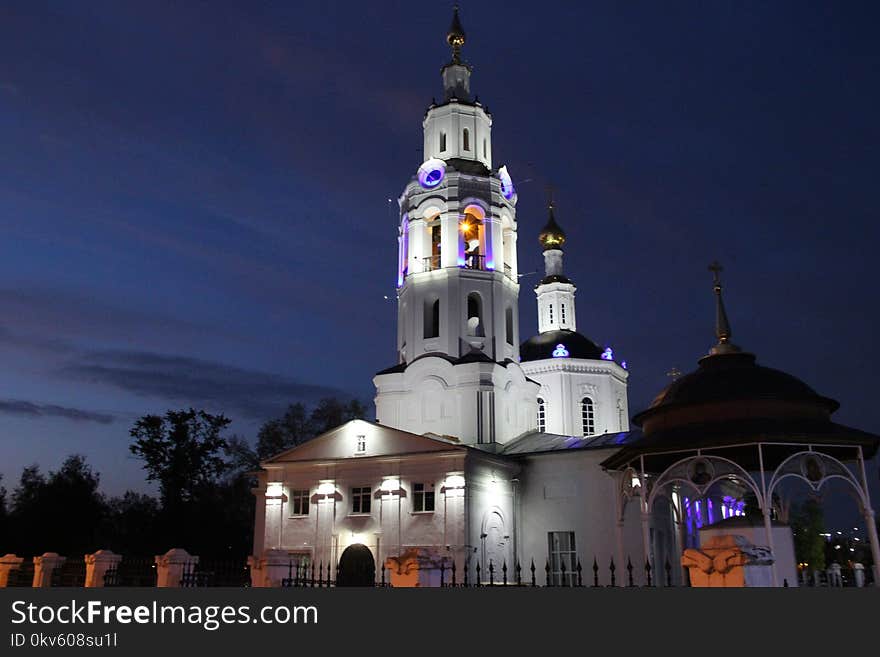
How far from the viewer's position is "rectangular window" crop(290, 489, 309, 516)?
104 ft

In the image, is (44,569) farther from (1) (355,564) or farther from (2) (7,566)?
(1) (355,564)

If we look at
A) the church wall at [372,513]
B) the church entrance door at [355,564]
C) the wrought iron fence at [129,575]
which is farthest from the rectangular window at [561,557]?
the wrought iron fence at [129,575]

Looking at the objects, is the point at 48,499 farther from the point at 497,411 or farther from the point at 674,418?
the point at 674,418

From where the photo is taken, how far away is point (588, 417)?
4403 centimetres

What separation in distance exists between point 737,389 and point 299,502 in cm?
1775

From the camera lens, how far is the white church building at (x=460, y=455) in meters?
29.7

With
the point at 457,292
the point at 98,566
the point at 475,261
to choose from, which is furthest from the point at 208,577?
the point at 475,261

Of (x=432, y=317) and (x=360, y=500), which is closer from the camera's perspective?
(x=360, y=500)

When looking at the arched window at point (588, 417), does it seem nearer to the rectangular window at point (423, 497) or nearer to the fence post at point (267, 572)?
the rectangular window at point (423, 497)

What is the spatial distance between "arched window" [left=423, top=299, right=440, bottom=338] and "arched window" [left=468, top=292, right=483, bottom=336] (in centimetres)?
146

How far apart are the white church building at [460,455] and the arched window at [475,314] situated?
9 centimetres

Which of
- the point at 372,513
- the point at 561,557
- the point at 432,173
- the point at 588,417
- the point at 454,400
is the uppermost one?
the point at 432,173

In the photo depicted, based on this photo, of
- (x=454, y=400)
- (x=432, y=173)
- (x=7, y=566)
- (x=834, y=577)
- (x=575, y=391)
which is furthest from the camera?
(x=575, y=391)

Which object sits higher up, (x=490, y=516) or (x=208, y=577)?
(x=490, y=516)
